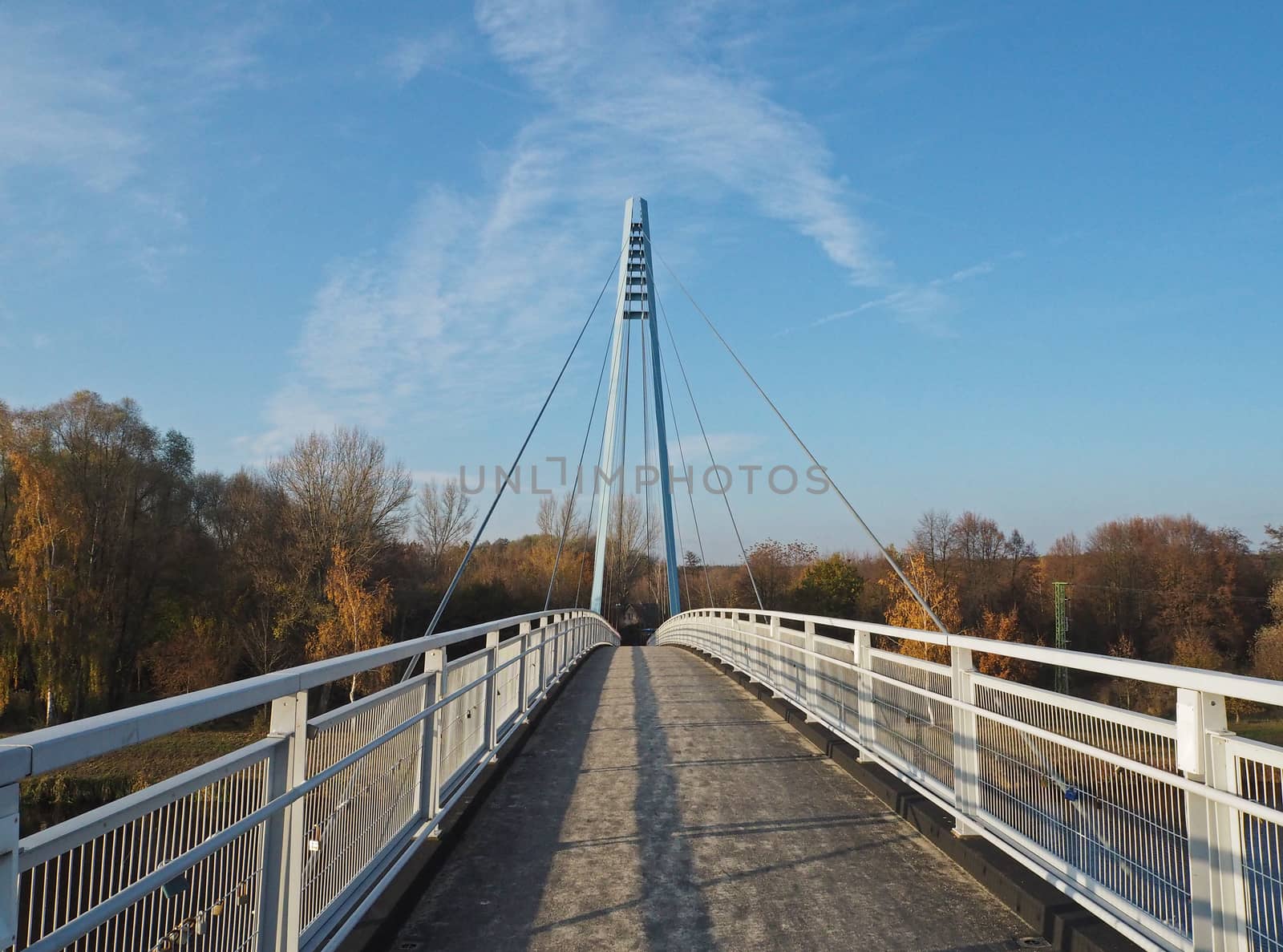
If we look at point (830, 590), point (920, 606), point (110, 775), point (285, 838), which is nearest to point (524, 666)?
point (285, 838)

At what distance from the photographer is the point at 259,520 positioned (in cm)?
3934

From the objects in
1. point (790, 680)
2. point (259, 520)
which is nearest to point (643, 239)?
point (259, 520)

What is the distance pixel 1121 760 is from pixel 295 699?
2849mm

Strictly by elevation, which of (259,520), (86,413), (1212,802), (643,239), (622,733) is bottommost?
(622,733)

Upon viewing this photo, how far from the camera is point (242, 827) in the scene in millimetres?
2504

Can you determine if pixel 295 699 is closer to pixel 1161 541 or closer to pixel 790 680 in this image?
pixel 790 680

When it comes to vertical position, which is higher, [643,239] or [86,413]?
[643,239]

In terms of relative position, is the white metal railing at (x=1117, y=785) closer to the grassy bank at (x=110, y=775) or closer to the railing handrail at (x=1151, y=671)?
the railing handrail at (x=1151, y=671)

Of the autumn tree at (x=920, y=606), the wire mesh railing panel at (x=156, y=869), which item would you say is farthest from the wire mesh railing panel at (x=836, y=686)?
the autumn tree at (x=920, y=606)

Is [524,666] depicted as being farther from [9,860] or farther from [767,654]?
[9,860]

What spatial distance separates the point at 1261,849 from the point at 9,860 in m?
3.01

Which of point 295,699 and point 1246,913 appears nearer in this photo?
point 1246,913

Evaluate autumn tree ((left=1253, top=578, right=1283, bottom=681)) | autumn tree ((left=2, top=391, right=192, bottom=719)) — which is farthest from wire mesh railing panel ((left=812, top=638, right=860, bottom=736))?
autumn tree ((left=1253, top=578, right=1283, bottom=681))

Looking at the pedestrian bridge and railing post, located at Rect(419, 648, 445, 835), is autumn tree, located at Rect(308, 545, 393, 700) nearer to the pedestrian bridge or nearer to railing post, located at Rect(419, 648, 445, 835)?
the pedestrian bridge
